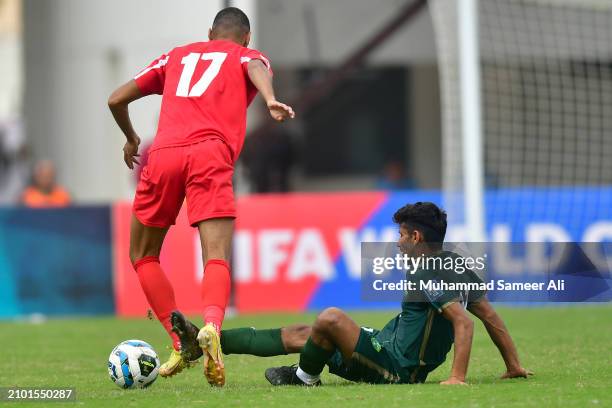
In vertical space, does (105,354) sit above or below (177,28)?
below

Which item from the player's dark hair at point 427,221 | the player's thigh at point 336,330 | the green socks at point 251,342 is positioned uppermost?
the player's dark hair at point 427,221

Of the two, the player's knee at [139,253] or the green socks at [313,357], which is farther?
the player's knee at [139,253]

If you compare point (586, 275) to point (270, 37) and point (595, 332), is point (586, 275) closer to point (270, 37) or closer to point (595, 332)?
point (595, 332)

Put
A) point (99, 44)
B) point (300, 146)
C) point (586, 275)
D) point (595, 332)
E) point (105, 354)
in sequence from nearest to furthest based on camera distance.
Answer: point (586, 275) < point (105, 354) < point (595, 332) < point (99, 44) < point (300, 146)

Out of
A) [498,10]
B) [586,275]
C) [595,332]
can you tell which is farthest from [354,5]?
[586,275]

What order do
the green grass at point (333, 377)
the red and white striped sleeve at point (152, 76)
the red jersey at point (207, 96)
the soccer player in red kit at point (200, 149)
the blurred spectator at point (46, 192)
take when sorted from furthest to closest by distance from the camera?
the blurred spectator at point (46, 192)
the red and white striped sleeve at point (152, 76)
the red jersey at point (207, 96)
the soccer player in red kit at point (200, 149)
the green grass at point (333, 377)

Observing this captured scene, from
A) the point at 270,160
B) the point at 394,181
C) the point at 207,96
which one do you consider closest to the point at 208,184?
the point at 207,96

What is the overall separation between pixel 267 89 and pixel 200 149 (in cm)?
54

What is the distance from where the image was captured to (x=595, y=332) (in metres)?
11.5

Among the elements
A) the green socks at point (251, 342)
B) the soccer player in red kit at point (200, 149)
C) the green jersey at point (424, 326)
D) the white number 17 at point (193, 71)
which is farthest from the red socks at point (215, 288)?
the white number 17 at point (193, 71)

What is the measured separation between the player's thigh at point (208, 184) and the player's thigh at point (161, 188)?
0.08 m

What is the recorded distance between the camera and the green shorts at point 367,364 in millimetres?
7273

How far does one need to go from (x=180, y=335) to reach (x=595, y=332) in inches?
211

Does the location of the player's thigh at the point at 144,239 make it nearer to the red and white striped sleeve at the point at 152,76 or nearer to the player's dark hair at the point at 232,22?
the red and white striped sleeve at the point at 152,76
